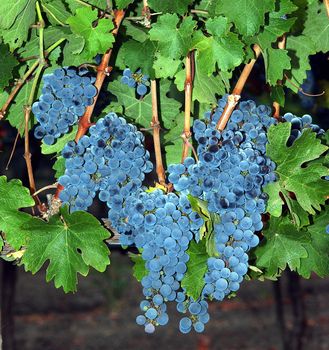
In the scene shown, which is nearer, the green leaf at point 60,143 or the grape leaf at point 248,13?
the grape leaf at point 248,13

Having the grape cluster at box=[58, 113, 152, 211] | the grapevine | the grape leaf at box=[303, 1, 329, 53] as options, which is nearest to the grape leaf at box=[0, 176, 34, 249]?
the grapevine

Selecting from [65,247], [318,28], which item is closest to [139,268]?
[65,247]

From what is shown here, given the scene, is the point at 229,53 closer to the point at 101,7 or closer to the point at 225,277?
the point at 101,7

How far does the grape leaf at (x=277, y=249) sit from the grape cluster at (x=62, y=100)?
41cm

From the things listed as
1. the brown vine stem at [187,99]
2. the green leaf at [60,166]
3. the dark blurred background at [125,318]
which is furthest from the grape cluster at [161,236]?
the dark blurred background at [125,318]

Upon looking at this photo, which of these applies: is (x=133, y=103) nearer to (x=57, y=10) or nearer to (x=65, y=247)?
(x=57, y=10)

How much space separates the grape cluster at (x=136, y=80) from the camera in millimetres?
1580

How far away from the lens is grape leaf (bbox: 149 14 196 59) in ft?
4.52

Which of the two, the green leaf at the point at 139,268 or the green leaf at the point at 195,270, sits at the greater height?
the green leaf at the point at 195,270

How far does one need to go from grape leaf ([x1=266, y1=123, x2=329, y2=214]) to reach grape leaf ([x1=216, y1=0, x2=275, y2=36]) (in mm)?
181

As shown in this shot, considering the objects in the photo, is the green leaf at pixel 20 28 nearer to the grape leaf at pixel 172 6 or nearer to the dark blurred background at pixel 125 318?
the grape leaf at pixel 172 6

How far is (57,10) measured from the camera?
152cm

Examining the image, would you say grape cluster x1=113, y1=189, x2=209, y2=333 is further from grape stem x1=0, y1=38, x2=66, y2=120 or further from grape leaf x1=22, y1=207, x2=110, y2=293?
grape stem x1=0, y1=38, x2=66, y2=120

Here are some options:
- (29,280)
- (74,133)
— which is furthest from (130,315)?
(74,133)
